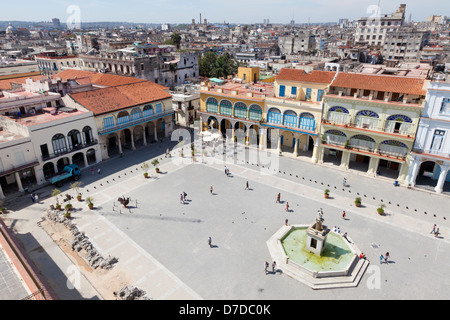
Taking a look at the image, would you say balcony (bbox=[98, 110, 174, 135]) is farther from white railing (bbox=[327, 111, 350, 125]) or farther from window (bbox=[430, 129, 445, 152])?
window (bbox=[430, 129, 445, 152])

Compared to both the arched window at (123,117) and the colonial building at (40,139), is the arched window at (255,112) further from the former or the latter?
the colonial building at (40,139)

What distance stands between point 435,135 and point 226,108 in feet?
97.8

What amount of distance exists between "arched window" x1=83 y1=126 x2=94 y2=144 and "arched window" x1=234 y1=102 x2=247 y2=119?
22696mm

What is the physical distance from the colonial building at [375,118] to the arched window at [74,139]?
34200mm

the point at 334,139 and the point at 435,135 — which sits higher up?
the point at 435,135

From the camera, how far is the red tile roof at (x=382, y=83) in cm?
3600

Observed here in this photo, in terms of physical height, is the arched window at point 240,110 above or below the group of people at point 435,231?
above

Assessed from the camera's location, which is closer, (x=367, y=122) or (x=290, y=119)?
(x=367, y=122)

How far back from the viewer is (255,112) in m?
48.3

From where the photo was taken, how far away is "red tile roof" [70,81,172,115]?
146ft

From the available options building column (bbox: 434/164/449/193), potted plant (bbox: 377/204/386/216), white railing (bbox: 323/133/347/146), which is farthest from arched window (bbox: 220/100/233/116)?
building column (bbox: 434/164/449/193)

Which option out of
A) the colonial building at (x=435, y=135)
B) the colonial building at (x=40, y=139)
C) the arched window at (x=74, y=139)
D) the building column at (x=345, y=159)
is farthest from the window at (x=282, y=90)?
the arched window at (x=74, y=139)

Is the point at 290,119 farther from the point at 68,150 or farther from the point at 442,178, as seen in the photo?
the point at 68,150

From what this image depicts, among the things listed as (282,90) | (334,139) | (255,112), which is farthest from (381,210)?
(255,112)
